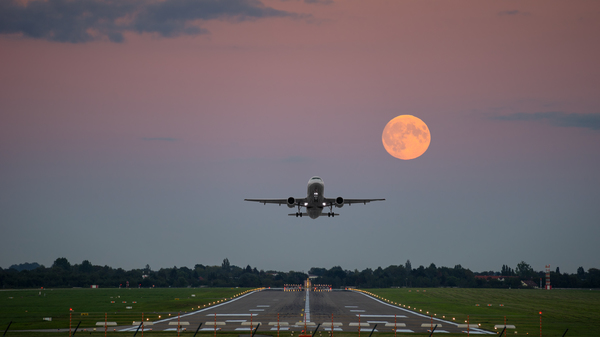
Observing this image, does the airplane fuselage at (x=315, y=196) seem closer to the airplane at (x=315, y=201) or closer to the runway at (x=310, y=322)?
the airplane at (x=315, y=201)

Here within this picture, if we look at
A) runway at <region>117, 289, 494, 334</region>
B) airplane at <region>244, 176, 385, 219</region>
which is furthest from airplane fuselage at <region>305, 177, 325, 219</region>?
runway at <region>117, 289, 494, 334</region>

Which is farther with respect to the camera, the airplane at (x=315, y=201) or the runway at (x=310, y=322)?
the airplane at (x=315, y=201)

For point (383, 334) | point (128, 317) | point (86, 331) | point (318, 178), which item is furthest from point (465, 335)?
point (128, 317)

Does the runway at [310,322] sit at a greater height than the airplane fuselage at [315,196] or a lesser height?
lesser

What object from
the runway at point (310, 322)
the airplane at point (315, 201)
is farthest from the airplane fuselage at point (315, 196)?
the runway at point (310, 322)

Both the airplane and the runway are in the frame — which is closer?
the runway

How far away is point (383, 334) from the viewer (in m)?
51.9

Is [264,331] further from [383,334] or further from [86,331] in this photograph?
[86,331]

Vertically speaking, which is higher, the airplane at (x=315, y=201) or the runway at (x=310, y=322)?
the airplane at (x=315, y=201)

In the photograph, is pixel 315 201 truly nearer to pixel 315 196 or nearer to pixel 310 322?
pixel 315 196

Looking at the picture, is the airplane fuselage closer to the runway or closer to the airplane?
the airplane

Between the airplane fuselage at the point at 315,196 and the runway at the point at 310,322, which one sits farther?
the airplane fuselage at the point at 315,196

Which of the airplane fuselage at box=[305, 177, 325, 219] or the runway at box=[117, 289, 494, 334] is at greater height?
the airplane fuselage at box=[305, 177, 325, 219]

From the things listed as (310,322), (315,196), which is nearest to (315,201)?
(315,196)
